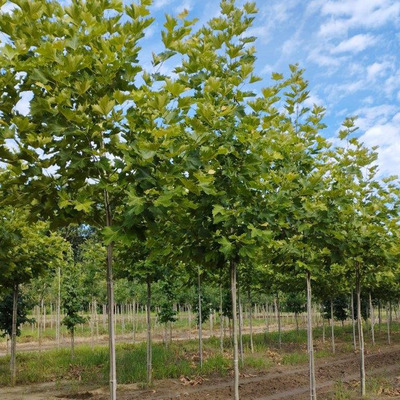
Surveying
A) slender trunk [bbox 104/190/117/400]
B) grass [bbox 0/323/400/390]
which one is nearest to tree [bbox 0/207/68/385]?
grass [bbox 0/323/400/390]

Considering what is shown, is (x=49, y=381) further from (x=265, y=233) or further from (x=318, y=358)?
(x=265, y=233)

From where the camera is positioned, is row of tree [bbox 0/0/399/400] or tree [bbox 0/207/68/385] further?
tree [bbox 0/207/68/385]

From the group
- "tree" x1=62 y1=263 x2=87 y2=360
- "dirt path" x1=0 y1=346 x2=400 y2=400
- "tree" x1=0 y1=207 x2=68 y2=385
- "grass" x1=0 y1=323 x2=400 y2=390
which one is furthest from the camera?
"tree" x1=62 y1=263 x2=87 y2=360

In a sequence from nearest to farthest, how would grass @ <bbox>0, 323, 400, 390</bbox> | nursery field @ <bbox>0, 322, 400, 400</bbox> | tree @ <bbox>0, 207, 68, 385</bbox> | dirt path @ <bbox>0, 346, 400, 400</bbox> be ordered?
tree @ <bbox>0, 207, 68, 385</bbox> → dirt path @ <bbox>0, 346, 400, 400</bbox> → nursery field @ <bbox>0, 322, 400, 400</bbox> → grass @ <bbox>0, 323, 400, 390</bbox>

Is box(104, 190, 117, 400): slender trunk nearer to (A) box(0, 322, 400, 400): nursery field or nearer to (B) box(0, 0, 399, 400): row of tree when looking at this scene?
(B) box(0, 0, 399, 400): row of tree

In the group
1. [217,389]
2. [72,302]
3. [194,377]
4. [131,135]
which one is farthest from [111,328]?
[72,302]

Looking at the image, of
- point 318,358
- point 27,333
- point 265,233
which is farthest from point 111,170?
point 27,333

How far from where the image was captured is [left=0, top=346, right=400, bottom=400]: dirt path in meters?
11.0

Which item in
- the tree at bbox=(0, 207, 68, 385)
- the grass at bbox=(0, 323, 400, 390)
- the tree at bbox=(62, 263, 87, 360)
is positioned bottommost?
the grass at bbox=(0, 323, 400, 390)

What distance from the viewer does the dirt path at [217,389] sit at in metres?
11.0

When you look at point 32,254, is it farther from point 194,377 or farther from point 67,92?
point 67,92

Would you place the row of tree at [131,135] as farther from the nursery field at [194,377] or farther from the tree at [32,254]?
the nursery field at [194,377]

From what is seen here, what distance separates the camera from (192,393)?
1128 cm

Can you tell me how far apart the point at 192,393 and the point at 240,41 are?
916 centimetres
